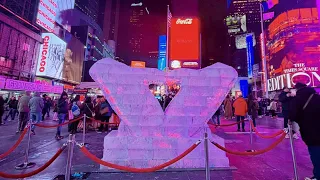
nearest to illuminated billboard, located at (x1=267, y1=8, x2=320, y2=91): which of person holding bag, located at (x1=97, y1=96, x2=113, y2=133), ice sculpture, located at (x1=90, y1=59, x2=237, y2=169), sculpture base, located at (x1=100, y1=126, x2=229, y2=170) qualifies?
person holding bag, located at (x1=97, y1=96, x2=113, y2=133)

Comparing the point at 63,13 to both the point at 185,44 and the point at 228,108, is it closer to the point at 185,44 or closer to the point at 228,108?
the point at 185,44

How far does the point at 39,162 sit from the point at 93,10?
99699mm

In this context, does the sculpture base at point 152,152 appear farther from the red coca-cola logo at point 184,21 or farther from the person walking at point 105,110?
the red coca-cola logo at point 184,21

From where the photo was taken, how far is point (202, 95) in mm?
4996

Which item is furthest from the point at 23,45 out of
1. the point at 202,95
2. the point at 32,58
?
the point at 202,95

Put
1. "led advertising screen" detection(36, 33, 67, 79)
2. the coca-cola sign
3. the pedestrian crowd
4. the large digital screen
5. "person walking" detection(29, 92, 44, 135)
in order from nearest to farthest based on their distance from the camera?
1. the pedestrian crowd
2. "person walking" detection(29, 92, 44, 135)
3. the coca-cola sign
4. the large digital screen
5. "led advertising screen" detection(36, 33, 67, 79)

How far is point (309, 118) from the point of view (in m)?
3.34

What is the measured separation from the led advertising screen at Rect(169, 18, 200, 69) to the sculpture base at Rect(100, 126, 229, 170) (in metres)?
18.9

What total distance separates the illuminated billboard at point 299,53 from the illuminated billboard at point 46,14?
159 ft

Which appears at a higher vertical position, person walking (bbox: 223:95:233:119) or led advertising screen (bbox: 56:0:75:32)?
led advertising screen (bbox: 56:0:75:32)

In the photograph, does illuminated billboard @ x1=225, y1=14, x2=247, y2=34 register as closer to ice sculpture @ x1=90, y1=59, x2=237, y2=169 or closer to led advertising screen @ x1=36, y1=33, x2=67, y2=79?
led advertising screen @ x1=36, y1=33, x2=67, y2=79

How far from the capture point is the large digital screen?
35.7 m

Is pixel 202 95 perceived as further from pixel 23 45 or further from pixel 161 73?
pixel 23 45

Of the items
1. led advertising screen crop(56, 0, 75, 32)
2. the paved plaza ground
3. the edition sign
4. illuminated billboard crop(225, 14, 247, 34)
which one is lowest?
the paved plaza ground
